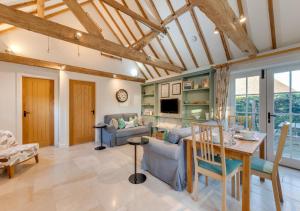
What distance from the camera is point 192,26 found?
3.43m

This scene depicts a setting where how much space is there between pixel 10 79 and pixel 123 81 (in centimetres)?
324

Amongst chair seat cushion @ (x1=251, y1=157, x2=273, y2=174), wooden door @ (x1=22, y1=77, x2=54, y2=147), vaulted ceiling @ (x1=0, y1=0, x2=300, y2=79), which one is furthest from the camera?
wooden door @ (x1=22, y1=77, x2=54, y2=147)

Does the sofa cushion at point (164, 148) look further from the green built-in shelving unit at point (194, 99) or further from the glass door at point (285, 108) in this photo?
the glass door at point (285, 108)

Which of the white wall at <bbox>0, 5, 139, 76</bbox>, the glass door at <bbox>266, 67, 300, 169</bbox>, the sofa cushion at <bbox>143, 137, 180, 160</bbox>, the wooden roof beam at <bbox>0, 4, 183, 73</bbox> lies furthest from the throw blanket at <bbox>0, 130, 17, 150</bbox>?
the glass door at <bbox>266, 67, 300, 169</bbox>

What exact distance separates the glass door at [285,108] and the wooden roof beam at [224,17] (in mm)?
1097

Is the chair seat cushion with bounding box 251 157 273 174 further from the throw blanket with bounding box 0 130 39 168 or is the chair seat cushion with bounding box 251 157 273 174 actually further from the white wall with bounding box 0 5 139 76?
the white wall with bounding box 0 5 139 76

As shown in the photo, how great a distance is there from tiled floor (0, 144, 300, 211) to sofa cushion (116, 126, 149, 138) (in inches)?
56.6

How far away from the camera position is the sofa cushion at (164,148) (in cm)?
204

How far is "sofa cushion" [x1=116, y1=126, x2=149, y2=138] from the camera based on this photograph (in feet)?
14.0

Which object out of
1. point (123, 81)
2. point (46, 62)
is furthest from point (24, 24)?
point (123, 81)

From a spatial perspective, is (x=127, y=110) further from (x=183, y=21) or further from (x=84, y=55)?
(x=183, y=21)

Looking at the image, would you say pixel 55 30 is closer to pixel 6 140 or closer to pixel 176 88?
pixel 6 140

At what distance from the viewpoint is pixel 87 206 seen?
1.73 m

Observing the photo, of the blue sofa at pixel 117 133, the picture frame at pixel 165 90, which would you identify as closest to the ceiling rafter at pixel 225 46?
the picture frame at pixel 165 90
